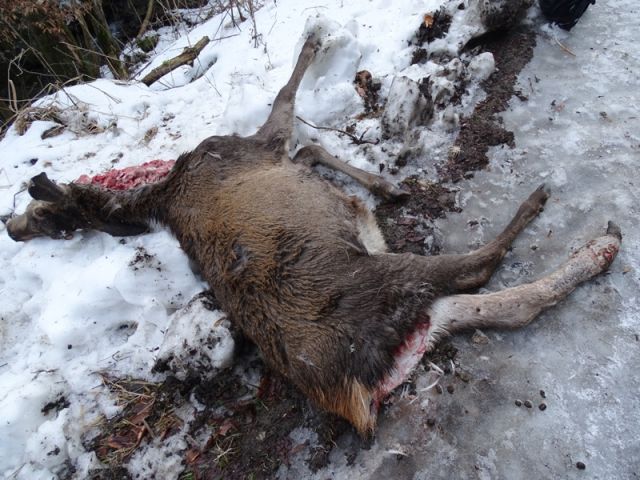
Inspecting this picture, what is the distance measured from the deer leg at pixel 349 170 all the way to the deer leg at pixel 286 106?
0.20 m

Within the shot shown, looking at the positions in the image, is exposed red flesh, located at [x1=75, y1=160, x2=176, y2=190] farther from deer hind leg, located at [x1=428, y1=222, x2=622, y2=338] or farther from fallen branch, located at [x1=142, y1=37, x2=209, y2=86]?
deer hind leg, located at [x1=428, y1=222, x2=622, y2=338]

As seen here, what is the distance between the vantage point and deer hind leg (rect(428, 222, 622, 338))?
249cm

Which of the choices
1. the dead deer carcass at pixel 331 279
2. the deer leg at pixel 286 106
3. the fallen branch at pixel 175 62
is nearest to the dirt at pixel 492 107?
the dead deer carcass at pixel 331 279

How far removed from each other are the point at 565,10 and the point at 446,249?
2.75 meters

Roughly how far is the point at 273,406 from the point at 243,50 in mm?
4009

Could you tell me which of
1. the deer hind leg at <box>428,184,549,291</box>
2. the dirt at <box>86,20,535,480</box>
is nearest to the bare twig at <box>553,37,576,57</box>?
the dirt at <box>86,20,535,480</box>

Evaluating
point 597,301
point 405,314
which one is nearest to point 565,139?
point 597,301

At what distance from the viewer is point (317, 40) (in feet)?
13.5

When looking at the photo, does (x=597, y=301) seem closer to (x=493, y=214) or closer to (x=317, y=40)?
(x=493, y=214)

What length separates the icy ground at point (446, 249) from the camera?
2195 millimetres

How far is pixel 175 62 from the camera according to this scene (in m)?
5.45

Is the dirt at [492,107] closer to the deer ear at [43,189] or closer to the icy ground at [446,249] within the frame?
the icy ground at [446,249]

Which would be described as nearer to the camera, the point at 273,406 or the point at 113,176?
the point at 273,406

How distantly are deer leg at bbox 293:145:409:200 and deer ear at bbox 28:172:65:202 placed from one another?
1.84 meters
